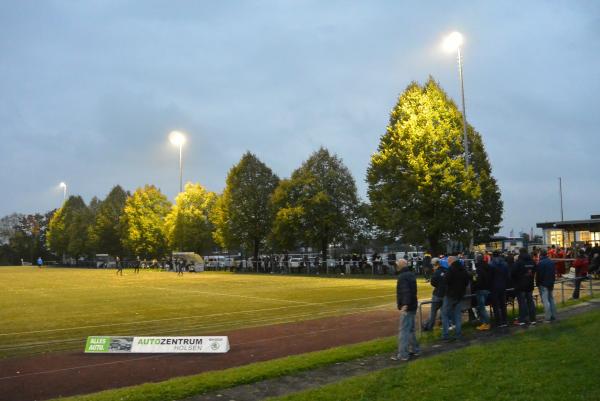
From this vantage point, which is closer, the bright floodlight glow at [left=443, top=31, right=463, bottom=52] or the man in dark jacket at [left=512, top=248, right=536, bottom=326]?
the man in dark jacket at [left=512, top=248, right=536, bottom=326]

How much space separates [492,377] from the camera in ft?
26.0

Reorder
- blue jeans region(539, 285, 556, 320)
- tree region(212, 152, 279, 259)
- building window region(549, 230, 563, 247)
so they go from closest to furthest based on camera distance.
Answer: blue jeans region(539, 285, 556, 320) → building window region(549, 230, 563, 247) → tree region(212, 152, 279, 259)

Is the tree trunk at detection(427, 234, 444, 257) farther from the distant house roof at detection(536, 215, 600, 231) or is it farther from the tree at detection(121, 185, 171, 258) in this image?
the tree at detection(121, 185, 171, 258)

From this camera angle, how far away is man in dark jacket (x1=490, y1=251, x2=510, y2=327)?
516 inches

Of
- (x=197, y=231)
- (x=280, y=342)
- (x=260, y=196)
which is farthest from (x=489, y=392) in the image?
(x=197, y=231)

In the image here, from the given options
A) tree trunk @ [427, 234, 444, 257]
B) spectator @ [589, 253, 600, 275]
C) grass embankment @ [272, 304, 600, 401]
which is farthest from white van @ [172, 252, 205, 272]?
grass embankment @ [272, 304, 600, 401]

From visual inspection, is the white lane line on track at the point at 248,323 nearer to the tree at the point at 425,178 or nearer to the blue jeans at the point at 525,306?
the blue jeans at the point at 525,306

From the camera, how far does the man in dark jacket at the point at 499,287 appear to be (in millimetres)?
13102

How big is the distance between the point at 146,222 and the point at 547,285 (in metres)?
79.7

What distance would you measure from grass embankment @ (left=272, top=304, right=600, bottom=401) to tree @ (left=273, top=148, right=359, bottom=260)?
40864mm

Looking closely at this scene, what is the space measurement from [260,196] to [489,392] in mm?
55337

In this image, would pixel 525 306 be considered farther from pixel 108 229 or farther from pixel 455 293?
pixel 108 229

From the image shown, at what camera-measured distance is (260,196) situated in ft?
203

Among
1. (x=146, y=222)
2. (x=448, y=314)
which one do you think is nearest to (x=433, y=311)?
(x=448, y=314)
